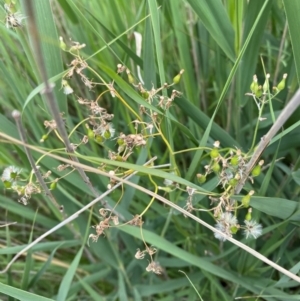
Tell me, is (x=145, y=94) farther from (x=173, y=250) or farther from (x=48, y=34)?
(x=173, y=250)

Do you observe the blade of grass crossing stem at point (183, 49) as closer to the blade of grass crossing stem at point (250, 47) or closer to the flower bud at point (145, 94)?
the blade of grass crossing stem at point (250, 47)

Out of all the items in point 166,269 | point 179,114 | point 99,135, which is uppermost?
point 99,135

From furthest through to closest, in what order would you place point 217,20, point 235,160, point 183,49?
point 183,49 < point 217,20 < point 235,160

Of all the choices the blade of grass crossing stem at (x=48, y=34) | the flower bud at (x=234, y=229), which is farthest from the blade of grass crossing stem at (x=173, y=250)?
the blade of grass crossing stem at (x=48, y=34)

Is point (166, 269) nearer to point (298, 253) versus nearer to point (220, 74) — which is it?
point (298, 253)

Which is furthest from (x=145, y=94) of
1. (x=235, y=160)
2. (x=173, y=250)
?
(x=173, y=250)

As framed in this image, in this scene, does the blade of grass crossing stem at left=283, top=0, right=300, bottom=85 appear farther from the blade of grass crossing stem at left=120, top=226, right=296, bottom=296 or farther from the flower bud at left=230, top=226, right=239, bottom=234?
the blade of grass crossing stem at left=120, top=226, right=296, bottom=296

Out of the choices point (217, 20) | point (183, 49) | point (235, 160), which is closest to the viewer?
point (235, 160)

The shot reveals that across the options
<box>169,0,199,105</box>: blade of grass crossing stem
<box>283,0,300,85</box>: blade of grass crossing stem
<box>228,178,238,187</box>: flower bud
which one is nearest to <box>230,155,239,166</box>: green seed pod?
<box>228,178,238,187</box>: flower bud

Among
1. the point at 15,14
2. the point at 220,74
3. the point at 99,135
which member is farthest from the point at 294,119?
the point at 15,14
